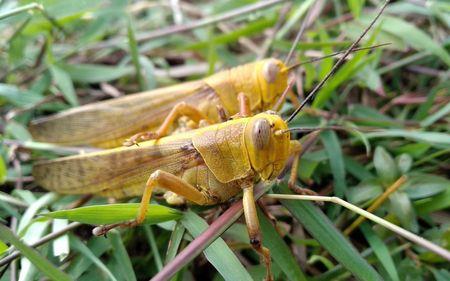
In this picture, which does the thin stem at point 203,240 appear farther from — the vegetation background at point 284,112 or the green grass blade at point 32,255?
the green grass blade at point 32,255

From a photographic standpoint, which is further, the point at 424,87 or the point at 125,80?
the point at 125,80

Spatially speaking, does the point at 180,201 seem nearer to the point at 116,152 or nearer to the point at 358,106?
the point at 116,152

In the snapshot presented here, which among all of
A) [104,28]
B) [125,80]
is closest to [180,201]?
[125,80]

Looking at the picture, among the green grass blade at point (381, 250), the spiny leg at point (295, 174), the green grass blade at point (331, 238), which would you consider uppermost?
the spiny leg at point (295, 174)

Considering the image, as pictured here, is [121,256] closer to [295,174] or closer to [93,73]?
[295,174]

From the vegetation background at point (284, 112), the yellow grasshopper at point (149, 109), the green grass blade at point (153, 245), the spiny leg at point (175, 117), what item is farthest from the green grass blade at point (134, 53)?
the green grass blade at point (153, 245)

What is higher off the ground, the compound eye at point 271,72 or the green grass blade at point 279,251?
the compound eye at point 271,72
